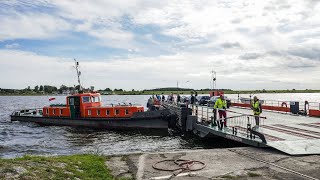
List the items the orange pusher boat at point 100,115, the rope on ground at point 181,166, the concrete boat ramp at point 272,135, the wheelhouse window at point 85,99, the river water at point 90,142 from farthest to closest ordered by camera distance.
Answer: the wheelhouse window at point 85,99, the orange pusher boat at point 100,115, the river water at point 90,142, the concrete boat ramp at point 272,135, the rope on ground at point 181,166

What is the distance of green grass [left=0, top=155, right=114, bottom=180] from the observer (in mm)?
7875

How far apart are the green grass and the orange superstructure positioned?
20.5m

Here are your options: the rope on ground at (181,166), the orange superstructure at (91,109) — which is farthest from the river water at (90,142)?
the rope on ground at (181,166)

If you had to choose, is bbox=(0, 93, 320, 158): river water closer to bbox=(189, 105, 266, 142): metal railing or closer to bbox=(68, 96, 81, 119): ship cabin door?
bbox=(189, 105, 266, 142): metal railing

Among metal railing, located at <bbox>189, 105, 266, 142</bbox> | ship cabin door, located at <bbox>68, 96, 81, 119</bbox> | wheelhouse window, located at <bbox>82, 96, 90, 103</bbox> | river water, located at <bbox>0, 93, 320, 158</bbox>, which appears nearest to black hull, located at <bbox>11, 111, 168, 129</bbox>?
ship cabin door, located at <bbox>68, 96, 81, 119</bbox>

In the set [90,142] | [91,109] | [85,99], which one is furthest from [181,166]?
[85,99]

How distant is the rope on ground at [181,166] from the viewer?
9844 mm

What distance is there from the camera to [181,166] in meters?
10.3

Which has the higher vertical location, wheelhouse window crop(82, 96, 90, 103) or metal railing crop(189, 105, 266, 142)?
wheelhouse window crop(82, 96, 90, 103)

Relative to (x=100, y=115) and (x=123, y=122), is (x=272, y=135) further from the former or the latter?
(x=100, y=115)

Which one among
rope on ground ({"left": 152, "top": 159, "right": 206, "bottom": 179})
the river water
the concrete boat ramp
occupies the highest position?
the concrete boat ramp

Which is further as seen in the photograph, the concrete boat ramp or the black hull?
the black hull

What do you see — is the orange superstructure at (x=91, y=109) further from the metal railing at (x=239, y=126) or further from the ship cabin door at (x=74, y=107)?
the metal railing at (x=239, y=126)

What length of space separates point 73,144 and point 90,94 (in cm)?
962
